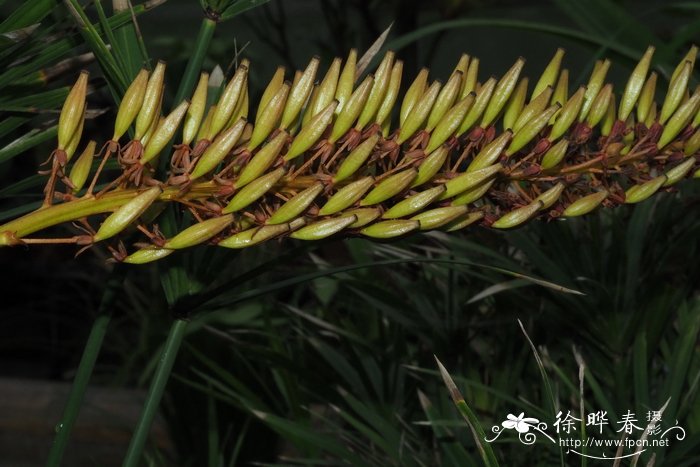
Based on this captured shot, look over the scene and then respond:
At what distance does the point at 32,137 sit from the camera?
528mm

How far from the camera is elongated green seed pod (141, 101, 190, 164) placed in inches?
14.2

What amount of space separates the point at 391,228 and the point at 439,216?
2cm

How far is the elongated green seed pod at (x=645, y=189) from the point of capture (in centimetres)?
42

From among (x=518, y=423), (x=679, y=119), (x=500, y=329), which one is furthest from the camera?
(x=500, y=329)

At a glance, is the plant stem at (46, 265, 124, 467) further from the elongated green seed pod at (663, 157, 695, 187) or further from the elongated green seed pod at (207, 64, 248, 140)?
the elongated green seed pod at (663, 157, 695, 187)

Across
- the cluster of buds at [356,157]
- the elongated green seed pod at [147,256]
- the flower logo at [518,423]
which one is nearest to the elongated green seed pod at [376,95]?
the cluster of buds at [356,157]

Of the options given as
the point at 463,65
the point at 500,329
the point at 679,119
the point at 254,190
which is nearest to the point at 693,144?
the point at 679,119

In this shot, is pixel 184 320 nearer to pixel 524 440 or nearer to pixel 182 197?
pixel 182 197

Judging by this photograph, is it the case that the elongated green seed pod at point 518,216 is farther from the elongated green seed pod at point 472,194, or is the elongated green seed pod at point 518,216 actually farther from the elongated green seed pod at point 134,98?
the elongated green seed pod at point 134,98

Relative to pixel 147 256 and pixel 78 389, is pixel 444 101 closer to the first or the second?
pixel 147 256

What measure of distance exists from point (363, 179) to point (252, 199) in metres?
0.05

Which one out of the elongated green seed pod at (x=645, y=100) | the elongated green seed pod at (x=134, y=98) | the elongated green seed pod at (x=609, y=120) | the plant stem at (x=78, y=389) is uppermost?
the elongated green seed pod at (x=645, y=100)

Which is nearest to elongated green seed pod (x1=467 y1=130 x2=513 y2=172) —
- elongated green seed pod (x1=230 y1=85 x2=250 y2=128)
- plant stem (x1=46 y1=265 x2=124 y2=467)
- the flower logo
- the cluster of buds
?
the cluster of buds

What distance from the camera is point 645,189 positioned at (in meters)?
0.43
